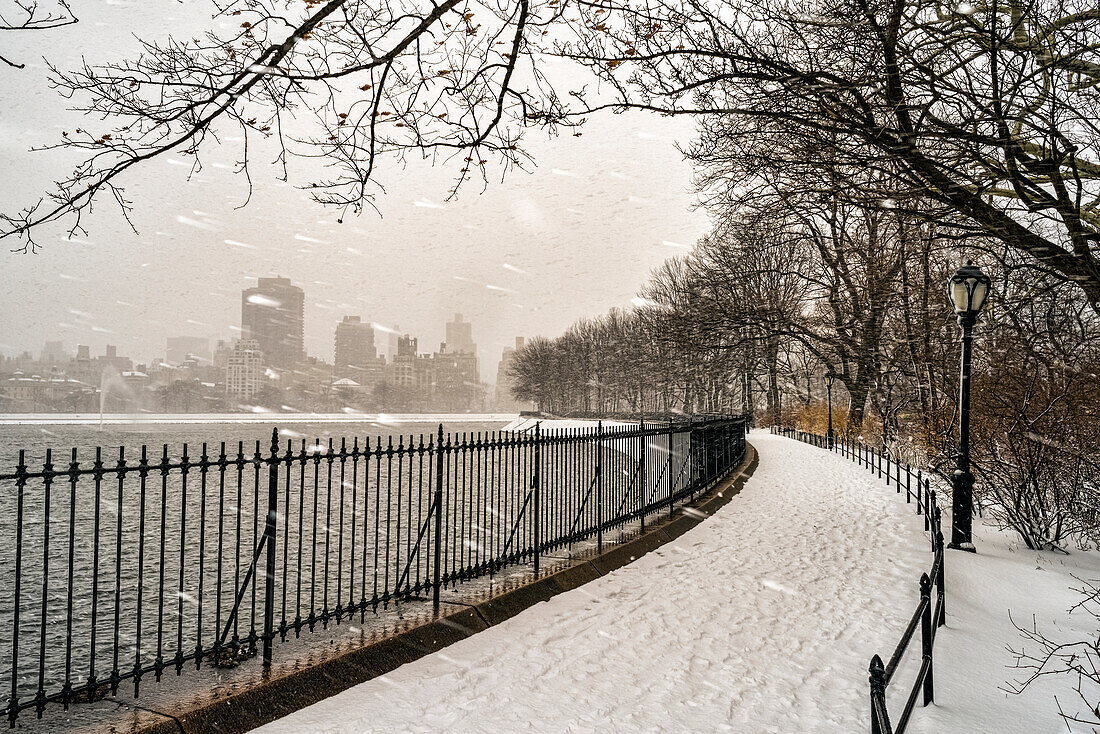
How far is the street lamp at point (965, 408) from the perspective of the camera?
9.84 m

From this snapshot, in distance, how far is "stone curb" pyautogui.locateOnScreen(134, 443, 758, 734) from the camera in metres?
4.25

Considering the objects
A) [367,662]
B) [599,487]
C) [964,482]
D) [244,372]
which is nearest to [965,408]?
[964,482]

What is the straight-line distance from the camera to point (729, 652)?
5918 millimetres

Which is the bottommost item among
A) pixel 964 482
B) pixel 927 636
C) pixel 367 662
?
pixel 367 662

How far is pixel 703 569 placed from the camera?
28.8 ft

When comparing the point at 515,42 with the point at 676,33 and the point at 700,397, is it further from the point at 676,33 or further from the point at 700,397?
the point at 700,397

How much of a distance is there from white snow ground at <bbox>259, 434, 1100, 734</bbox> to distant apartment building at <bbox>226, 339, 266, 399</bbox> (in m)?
176

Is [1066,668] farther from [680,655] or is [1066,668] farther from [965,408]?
[965,408]

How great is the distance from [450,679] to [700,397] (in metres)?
54.6

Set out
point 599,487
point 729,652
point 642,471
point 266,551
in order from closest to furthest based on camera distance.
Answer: point 729,652
point 266,551
point 599,487
point 642,471

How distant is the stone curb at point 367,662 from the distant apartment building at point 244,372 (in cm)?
17554

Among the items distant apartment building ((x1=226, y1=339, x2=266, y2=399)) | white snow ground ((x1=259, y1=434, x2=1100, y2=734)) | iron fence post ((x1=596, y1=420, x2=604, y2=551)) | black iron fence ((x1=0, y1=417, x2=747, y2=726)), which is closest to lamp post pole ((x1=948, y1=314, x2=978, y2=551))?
white snow ground ((x1=259, y1=434, x2=1100, y2=734))

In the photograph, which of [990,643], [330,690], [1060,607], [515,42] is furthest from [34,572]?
[1060,607]

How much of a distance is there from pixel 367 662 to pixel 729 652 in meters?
3.17
